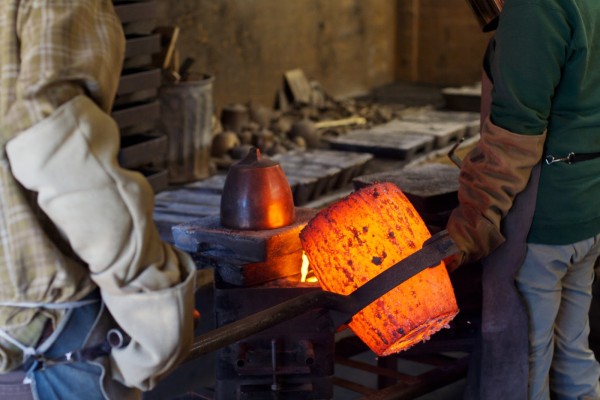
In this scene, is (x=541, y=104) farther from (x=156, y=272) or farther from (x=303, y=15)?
(x=303, y=15)

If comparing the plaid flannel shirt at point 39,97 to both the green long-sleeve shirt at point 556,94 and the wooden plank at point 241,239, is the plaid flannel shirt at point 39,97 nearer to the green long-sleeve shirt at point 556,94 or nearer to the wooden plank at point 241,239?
the wooden plank at point 241,239

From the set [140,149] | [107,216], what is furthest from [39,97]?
[140,149]

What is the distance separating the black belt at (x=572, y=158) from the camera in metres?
3.32

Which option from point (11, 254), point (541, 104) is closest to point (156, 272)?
point (11, 254)

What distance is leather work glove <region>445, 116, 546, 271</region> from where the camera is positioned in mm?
3254

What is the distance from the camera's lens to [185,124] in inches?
250

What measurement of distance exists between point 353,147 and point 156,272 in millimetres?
4644

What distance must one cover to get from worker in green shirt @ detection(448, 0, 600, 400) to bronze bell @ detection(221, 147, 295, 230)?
587 millimetres

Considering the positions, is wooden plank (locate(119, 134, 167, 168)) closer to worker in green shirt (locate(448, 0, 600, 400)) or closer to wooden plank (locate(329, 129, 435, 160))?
wooden plank (locate(329, 129, 435, 160))

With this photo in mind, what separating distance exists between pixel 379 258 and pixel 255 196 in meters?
0.47

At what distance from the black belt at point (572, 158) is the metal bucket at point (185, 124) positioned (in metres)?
3.43

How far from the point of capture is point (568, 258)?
341 centimetres

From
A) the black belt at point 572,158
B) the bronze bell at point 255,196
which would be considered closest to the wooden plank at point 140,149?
the bronze bell at point 255,196

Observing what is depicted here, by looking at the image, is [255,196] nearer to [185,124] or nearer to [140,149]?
[140,149]
